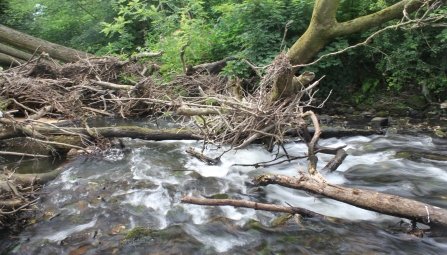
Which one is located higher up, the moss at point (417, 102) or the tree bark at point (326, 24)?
the tree bark at point (326, 24)

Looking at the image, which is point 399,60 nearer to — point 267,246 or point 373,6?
point 373,6

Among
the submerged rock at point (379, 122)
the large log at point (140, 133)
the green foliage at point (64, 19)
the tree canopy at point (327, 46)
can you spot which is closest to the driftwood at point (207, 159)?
the large log at point (140, 133)

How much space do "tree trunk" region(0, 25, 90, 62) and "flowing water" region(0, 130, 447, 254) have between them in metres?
6.73

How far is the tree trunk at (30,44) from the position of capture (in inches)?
423

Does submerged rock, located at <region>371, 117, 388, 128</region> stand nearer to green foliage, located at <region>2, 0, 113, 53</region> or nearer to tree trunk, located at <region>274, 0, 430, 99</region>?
tree trunk, located at <region>274, 0, 430, 99</region>

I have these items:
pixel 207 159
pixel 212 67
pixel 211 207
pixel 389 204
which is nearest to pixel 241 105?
pixel 211 207

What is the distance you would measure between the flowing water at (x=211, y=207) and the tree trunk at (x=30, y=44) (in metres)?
6.73

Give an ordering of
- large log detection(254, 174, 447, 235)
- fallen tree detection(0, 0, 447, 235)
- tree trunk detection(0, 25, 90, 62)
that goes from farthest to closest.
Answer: tree trunk detection(0, 25, 90, 62) < fallen tree detection(0, 0, 447, 235) < large log detection(254, 174, 447, 235)

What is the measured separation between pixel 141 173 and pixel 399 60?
244 inches

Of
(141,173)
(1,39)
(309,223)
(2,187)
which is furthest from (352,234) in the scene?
(1,39)

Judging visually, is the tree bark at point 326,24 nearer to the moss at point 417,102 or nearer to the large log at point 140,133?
the large log at point 140,133

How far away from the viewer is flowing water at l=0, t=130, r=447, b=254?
10.9 ft

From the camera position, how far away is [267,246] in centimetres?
332

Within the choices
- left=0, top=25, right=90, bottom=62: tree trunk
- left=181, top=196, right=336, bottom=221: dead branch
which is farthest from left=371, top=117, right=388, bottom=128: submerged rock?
left=0, top=25, right=90, bottom=62: tree trunk
